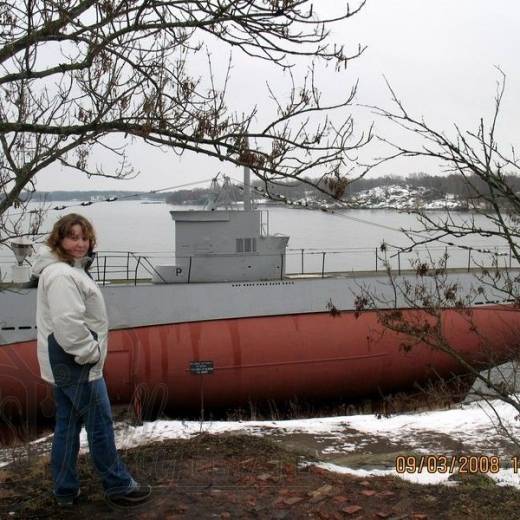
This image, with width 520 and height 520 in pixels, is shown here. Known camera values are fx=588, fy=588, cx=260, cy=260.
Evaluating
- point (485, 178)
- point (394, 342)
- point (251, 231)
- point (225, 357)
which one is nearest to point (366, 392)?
point (394, 342)

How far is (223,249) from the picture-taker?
13.4 m

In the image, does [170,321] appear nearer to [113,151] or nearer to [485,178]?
[113,151]

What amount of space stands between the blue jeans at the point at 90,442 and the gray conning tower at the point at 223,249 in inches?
371

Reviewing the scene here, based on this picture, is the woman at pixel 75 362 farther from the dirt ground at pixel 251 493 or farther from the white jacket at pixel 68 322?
the dirt ground at pixel 251 493

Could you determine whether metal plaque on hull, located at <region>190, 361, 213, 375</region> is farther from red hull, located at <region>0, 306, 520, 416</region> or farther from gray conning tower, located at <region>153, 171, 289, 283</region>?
gray conning tower, located at <region>153, 171, 289, 283</region>

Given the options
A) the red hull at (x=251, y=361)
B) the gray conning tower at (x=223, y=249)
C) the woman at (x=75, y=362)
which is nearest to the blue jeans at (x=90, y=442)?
the woman at (x=75, y=362)

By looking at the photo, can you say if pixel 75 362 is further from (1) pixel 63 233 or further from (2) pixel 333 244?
(2) pixel 333 244

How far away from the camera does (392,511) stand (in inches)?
143

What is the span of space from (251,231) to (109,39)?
982 centimetres

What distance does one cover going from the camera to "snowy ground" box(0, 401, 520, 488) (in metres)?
4.71
